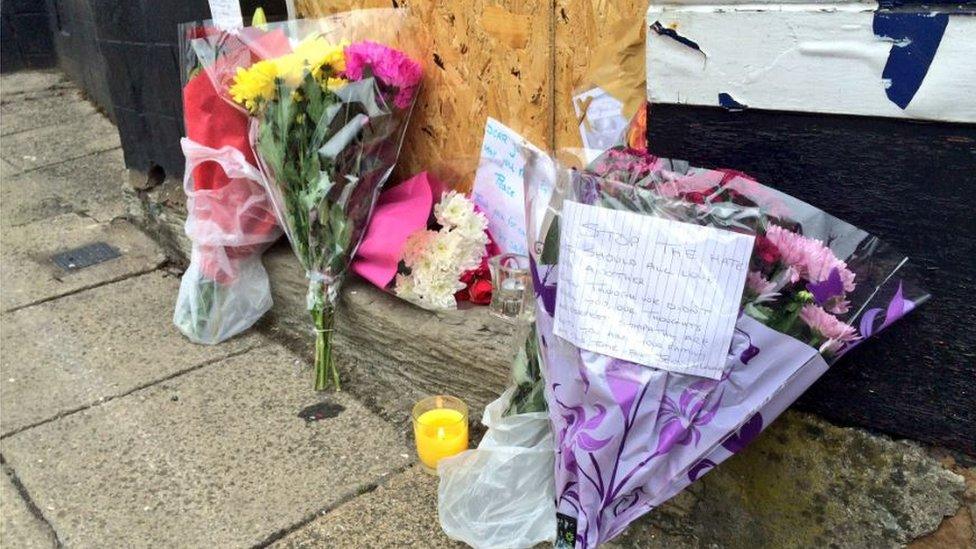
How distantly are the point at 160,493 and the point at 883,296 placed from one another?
211 centimetres

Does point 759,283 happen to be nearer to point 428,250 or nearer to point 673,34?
point 673,34

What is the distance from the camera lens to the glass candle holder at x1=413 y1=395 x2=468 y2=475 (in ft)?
8.47

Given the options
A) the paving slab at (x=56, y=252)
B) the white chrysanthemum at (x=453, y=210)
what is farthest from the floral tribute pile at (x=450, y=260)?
the paving slab at (x=56, y=252)

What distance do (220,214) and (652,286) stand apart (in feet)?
6.98

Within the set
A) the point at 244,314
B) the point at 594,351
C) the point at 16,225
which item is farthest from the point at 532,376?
the point at 16,225

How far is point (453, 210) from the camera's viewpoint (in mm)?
2928

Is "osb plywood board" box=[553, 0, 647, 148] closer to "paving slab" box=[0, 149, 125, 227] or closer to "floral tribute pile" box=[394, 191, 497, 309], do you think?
"floral tribute pile" box=[394, 191, 497, 309]

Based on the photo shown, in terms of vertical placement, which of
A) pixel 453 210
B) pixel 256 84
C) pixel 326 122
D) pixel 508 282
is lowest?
pixel 508 282

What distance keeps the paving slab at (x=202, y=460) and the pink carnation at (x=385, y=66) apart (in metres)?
1.14

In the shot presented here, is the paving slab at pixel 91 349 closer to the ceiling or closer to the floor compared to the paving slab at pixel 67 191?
closer to the ceiling

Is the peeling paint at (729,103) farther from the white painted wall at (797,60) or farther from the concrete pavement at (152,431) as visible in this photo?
the concrete pavement at (152,431)

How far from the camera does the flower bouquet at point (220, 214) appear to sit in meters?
3.18

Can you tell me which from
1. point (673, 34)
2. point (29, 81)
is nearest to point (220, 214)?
point (673, 34)

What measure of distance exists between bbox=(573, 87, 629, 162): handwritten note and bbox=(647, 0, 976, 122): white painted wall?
0.43 meters
